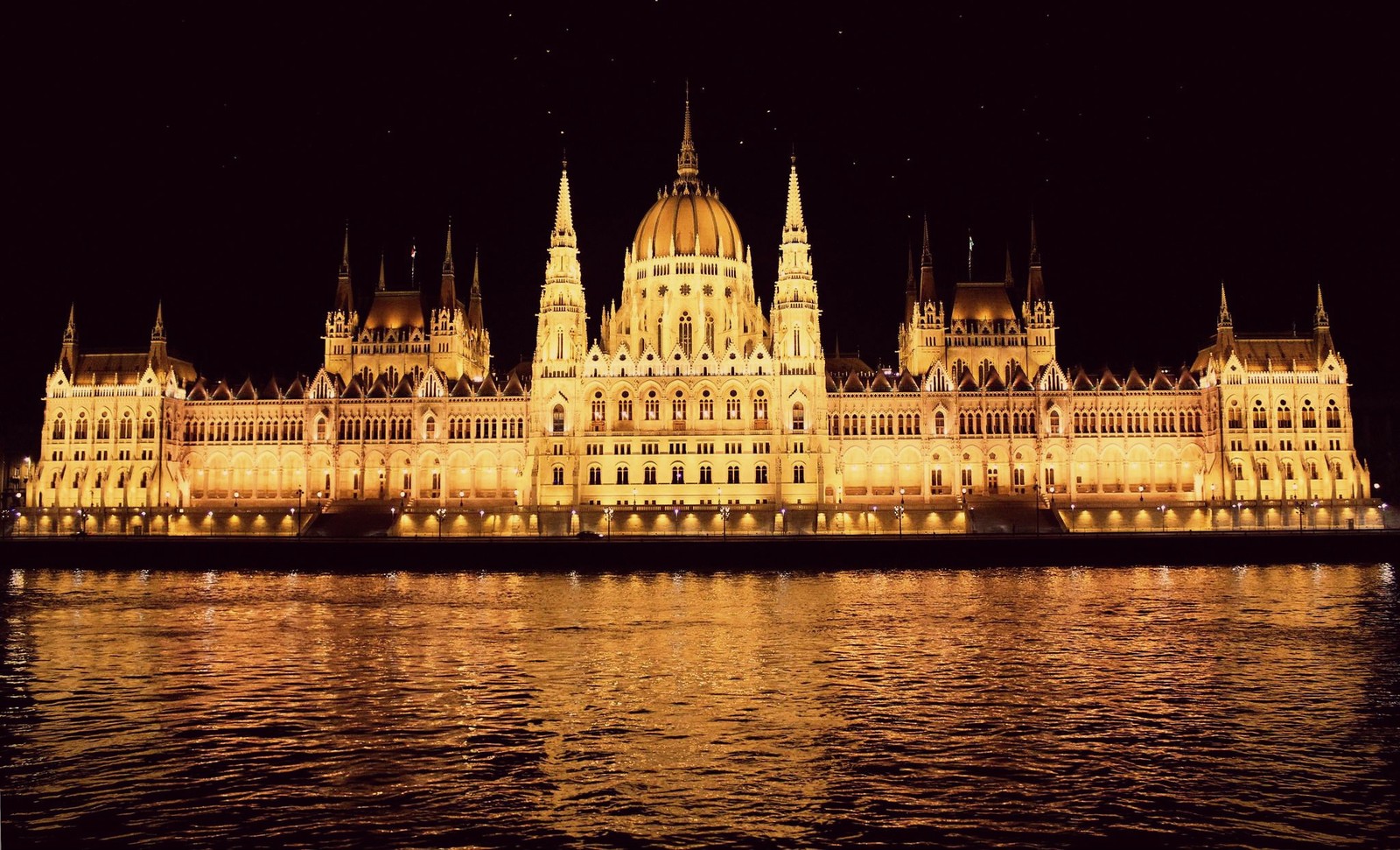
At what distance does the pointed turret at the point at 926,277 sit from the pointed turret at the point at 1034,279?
8106 millimetres

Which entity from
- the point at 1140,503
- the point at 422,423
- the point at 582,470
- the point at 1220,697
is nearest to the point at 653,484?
the point at 582,470

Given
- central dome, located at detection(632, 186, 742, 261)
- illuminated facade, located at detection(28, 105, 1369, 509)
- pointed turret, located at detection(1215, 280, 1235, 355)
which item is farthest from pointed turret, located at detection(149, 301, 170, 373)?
pointed turret, located at detection(1215, 280, 1235, 355)

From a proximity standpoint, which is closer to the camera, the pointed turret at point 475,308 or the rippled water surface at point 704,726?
the rippled water surface at point 704,726

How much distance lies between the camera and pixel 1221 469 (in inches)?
3880

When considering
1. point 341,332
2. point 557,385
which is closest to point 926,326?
point 557,385

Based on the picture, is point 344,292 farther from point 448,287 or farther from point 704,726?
point 704,726

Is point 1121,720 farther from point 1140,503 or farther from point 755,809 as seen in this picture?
point 1140,503

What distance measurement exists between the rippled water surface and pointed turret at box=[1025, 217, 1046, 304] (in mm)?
69593

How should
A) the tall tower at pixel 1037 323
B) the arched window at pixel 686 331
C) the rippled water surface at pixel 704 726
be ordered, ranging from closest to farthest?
the rippled water surface at pixel 704 726
the arched window at pixel 686 331
the tall tower at pixel 1037 323

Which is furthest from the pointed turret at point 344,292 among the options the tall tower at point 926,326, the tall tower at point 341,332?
the tall tower at point 926,326

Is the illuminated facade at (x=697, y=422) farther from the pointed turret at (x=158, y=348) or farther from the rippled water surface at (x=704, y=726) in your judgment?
the rippled water surface at (x=704, y=726)

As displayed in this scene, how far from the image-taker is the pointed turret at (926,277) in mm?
119188

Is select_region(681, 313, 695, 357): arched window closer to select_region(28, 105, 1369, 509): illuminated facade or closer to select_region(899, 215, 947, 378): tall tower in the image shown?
select_region(28, 105, 1369, 509): illuminated facade

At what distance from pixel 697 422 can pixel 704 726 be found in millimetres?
70932
